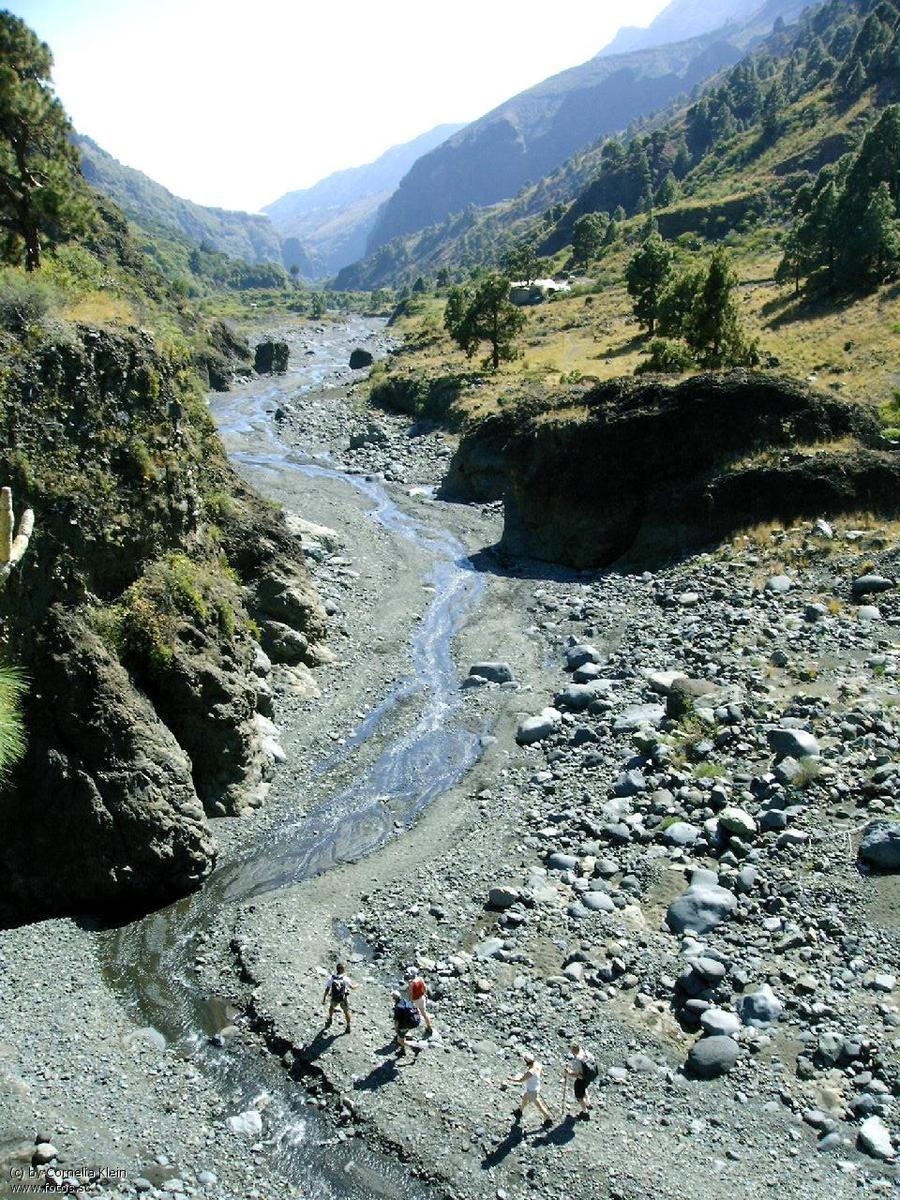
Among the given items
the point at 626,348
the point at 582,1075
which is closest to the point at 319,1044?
the point at 582,1075

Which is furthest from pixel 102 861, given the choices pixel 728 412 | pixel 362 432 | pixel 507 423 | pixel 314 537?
pixel 362 432

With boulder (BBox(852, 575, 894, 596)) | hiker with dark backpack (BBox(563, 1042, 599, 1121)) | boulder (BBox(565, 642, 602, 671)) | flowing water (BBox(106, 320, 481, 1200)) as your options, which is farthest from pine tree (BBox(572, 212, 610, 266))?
hiker with dark backpack (BBox(563, 1042, 599, 1121))

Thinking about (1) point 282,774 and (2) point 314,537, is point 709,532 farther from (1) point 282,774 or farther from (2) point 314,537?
(1) point 282,774

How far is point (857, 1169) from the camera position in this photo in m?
14.7

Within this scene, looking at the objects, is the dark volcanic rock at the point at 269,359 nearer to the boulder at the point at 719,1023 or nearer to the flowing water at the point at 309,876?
the flowing water at the point at 309,876

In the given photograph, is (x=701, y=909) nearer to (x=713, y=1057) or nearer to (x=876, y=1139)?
(x=713, y=1057)

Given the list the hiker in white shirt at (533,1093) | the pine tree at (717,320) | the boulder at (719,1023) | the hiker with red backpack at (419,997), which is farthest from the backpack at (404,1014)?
the pine tree at (717,320)

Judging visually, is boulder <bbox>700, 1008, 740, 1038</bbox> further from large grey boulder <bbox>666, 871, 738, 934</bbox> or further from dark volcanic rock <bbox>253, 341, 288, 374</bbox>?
dark volcanic rock <bbox>253, 341, 288, 374</bbox>

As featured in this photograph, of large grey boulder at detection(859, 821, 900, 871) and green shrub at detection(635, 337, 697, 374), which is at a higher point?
green shrub at detection(635, 337, 697, 374)

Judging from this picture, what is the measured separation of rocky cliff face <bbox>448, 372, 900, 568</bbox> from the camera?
1720 inches

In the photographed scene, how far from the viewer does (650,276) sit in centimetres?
9438

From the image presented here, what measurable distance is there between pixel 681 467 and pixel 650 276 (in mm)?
56005

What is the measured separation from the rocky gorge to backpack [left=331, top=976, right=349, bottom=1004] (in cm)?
92

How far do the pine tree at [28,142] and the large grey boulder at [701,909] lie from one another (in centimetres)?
3130
